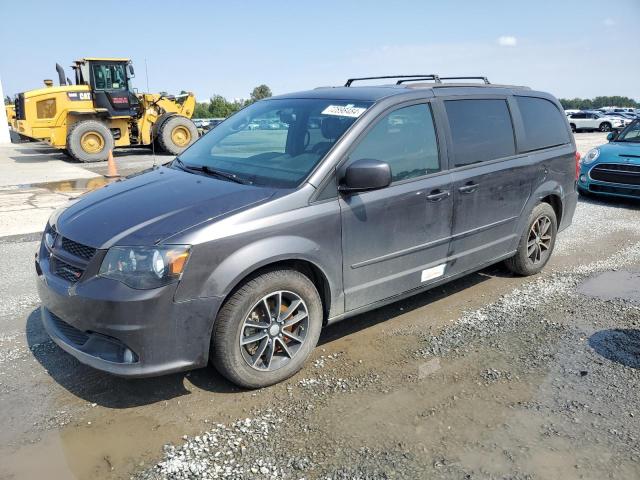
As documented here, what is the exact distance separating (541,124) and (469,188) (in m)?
1.58

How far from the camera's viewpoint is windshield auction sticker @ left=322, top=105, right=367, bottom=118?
3.59 meters

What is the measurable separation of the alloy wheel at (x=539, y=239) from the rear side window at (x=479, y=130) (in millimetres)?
909

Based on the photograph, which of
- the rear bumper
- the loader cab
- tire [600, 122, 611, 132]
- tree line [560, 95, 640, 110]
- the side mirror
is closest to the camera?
the side mirror

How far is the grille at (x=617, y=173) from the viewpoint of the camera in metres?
8.48

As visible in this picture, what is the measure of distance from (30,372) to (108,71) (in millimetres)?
15234

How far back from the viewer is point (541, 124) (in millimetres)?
5090

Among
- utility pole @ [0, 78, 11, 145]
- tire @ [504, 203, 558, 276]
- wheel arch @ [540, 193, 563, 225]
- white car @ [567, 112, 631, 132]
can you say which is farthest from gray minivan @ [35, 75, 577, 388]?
white car @ [567, 112, 631, 132]

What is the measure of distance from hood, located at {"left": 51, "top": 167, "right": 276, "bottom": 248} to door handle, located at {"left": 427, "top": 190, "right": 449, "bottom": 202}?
131cm

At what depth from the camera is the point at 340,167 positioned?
3354 mm

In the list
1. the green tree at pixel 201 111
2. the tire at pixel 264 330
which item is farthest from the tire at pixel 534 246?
the green tree at pixel 201 111

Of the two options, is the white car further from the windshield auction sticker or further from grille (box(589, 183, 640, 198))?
the windshield auction sticker

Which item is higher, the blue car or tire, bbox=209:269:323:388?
the blue car

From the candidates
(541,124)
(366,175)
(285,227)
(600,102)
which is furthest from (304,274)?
(600,102)

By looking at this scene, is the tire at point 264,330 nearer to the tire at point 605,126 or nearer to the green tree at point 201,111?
the tire at point 605,126
